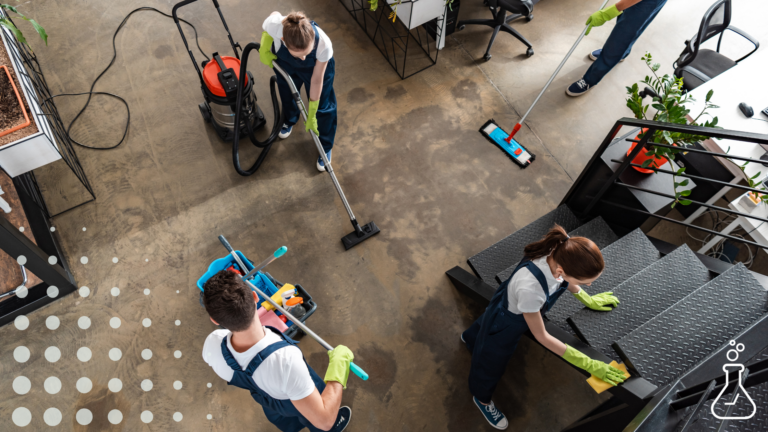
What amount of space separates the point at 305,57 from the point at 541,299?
1891mm

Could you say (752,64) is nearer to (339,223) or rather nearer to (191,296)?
(339,223)

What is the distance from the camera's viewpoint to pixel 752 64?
2.92 meters

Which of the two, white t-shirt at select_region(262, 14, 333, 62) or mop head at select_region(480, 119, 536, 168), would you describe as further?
mop head at select_region(480, 119, 536, 168)

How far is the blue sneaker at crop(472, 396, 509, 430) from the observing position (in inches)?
99.5

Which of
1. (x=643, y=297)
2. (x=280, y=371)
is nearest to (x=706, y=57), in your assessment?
(x=643, y=297)

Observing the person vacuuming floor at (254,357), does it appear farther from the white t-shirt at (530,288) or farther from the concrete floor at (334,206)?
the concrete floor at (334,206)

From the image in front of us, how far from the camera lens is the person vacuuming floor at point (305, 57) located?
2.26 m

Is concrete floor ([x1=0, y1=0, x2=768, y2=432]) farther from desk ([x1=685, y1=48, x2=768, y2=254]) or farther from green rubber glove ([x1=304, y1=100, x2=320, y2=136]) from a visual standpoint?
desk ([x1=685, y1=48, x2=768, y2=254])

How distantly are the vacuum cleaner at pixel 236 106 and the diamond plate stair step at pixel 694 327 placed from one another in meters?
1.81

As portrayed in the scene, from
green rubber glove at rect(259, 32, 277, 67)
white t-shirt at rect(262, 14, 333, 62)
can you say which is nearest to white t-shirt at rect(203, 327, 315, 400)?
white t-shirt at rect(262, 14, 333, 62)

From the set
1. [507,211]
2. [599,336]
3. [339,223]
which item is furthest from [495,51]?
[599,336]

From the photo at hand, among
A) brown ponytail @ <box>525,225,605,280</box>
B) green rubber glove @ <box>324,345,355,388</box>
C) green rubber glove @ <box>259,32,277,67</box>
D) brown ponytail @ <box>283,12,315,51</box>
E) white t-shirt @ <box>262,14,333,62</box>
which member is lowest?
green rubber glove @ <box>324,345,355,388</box>

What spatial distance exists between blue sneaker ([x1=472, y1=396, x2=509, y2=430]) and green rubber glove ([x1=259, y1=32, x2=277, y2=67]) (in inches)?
98.0

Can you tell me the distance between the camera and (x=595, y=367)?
187 cm
